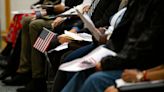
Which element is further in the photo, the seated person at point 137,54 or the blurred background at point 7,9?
the blurred background at point 7,9

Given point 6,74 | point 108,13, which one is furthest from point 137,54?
point 6,74

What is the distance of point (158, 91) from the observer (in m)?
1.56

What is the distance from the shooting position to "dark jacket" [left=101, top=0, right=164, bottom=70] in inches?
67.0

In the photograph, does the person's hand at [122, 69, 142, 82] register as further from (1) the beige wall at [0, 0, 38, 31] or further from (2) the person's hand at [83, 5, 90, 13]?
(1) the beige wall at [0, 0, 38, 31]

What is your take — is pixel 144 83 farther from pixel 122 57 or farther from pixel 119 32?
pixel 119 32

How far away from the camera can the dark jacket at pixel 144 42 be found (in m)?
1.70

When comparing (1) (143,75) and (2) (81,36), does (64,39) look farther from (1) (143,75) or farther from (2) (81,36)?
(1) (143,75)

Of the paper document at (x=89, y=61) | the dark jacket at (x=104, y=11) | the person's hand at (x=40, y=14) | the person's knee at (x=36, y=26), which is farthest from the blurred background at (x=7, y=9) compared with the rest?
the paper document at (x=89, y=61)

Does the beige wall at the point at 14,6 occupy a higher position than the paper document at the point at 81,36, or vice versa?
the beige wall at the point at 14,6

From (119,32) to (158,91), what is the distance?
2.03 ft

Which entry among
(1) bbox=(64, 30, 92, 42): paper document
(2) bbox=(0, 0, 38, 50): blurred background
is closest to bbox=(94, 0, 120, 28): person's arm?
(1) bbox=(64, 30, 92, 42): paper document

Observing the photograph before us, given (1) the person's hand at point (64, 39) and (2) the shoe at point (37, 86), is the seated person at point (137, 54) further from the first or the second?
(2) the shoe at point (37, 86)

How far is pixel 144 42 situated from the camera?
1717 mm

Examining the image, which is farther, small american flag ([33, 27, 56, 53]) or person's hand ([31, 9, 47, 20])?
person's hand ([31, 9, 47, 20])
